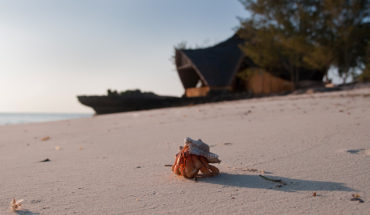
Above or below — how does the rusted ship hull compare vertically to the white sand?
above

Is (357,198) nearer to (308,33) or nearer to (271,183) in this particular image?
(271,183)

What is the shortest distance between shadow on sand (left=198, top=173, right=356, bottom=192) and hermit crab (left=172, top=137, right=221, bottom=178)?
59mm

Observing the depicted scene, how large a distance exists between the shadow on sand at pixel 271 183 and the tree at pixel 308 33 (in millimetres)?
15422

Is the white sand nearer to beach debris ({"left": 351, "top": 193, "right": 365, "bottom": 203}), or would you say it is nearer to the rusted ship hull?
beach debris ({"left": 351, "top": 193, "right": 365, "bottom": 203})

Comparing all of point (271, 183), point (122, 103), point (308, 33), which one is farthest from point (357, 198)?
point (308, 33)

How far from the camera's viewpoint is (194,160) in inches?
69.0

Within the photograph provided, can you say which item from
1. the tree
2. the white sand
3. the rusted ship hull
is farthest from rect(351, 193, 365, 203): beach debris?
the tree

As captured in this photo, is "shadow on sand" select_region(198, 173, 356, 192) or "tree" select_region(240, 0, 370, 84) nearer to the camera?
"shadow on sand" select_region(198, 173, 356, 192)

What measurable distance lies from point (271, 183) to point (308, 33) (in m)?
17.4

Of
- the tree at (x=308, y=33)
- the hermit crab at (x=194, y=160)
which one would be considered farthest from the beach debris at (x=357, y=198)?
the tree at (x=308, y=33)

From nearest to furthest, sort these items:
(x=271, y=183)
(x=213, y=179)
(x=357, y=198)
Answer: (x=357, y=198) < (x=271, y=183) < (x=213, y=179)

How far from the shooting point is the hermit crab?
1726mm

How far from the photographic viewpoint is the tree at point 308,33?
16.2 metres

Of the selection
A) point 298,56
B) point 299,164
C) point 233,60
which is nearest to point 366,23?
point 298,56
